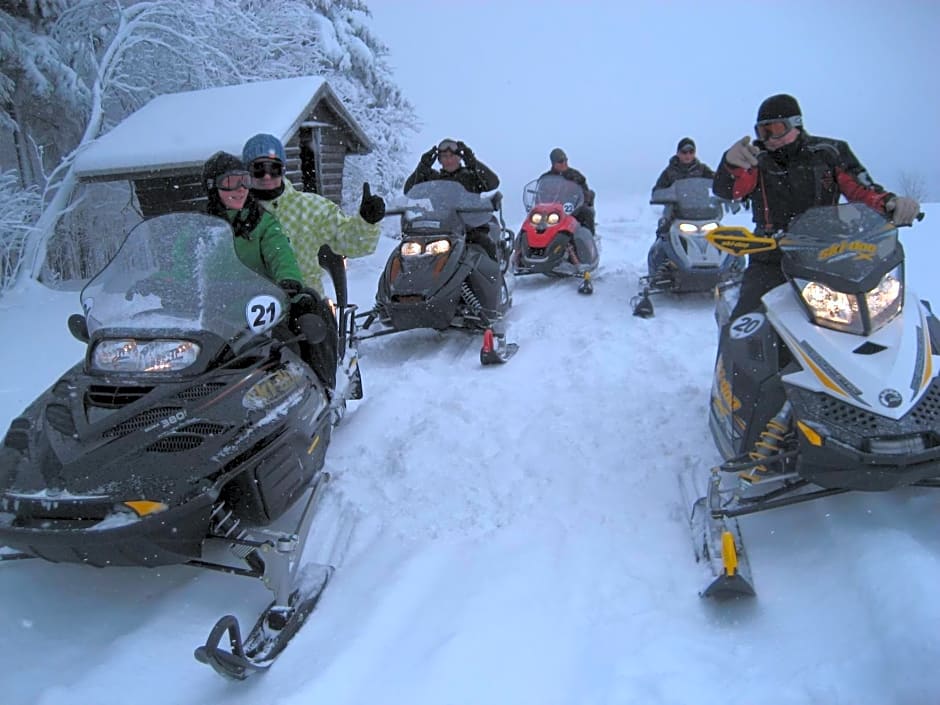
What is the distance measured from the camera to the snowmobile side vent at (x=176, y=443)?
2.50 metres

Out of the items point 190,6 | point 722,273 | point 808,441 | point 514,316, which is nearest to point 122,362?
point 808,441

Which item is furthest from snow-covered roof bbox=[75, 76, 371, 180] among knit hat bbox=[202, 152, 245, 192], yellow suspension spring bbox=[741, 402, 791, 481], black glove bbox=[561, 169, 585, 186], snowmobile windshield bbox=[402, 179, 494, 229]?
yellow suspension spring bbox=[741, 402, 791, 481]

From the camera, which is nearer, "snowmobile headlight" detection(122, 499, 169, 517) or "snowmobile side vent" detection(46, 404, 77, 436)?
"snowmobile headlight" detection(122, 499, 169, 517)

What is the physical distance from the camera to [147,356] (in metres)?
2.74

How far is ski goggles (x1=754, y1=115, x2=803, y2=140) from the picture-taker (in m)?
3.49

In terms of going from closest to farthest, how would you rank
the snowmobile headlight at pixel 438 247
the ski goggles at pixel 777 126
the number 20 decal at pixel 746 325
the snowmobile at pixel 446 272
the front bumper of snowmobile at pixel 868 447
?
the front bumper of snowmobile at pixel 868 447 → the number 20 decal at pixel 746 325 → the ski goggles at pixel 777 126 → the snowmobile at pixel 446 272 → the snowmobile headlight at pixel 438 247

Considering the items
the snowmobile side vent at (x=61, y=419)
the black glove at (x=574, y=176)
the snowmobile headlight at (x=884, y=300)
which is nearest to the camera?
the snowmobile side vent at (x=61, y=419)

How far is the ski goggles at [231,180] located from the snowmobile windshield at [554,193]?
224 inches

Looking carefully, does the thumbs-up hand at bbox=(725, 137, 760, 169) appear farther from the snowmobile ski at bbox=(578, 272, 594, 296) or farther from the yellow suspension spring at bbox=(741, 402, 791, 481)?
the snowmobile ski at bbox=(578, 272, 594, 296)

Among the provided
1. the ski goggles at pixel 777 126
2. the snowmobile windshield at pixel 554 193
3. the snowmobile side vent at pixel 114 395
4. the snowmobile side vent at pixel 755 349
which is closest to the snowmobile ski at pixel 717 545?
the snowmobile side vent at pixel 755 349

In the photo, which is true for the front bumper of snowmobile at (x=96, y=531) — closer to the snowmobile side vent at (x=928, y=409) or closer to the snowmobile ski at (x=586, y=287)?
the snowmobile side vent at (x=928, y=409)

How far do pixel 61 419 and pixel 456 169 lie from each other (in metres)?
4.92

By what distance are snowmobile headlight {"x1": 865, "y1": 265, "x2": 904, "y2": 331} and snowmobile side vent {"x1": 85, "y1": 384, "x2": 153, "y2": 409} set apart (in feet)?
9.16

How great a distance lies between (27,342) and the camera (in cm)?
704
